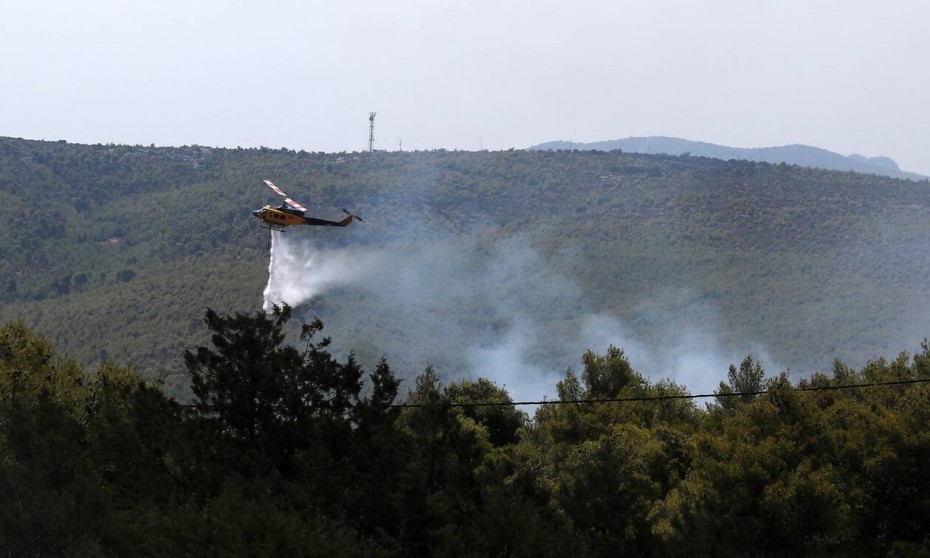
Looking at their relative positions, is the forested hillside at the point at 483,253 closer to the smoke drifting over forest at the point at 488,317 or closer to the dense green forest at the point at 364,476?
the smoke drifting over forest at the point at 488,317

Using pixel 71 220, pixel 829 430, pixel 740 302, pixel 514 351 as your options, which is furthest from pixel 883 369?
pixel 71 220

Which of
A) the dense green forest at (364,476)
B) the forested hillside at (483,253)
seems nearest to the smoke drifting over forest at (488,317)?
the forested hillside at (483,253)

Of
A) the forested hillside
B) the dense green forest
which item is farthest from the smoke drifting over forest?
the dense green forest

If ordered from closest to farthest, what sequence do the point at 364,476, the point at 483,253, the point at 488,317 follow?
the point at 364,476 → the point at 488,317 → the point at 483,253

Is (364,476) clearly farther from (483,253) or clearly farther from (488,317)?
(483,253)

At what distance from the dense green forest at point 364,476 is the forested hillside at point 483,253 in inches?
1823

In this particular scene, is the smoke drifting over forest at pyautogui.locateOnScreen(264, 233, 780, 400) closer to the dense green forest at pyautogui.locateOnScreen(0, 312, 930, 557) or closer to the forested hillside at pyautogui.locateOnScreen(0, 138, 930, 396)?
the forested hillside at pyautogui.locateOnScreen(0, 138, 930, 396)

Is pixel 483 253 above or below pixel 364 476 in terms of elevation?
above

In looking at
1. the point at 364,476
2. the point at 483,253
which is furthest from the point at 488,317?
the point at 364,476

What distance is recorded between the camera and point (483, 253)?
102 meters

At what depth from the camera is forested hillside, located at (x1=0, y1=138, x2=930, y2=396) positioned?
82562 millimetres

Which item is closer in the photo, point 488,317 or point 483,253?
point 488,317

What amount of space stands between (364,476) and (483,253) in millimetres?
80748

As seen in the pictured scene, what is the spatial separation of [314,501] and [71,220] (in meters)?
81.0
